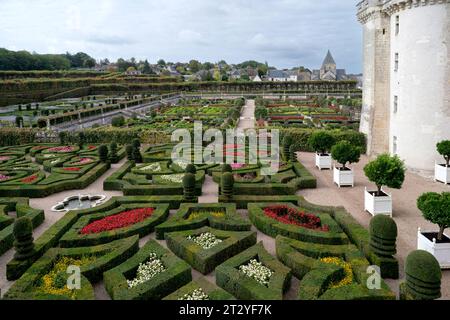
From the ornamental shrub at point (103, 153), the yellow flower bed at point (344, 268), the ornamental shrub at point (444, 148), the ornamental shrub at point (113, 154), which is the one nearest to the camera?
the yellow flower bed at point (344, 268)

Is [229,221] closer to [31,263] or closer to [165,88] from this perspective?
[31,263]

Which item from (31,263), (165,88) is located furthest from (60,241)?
(165,88)

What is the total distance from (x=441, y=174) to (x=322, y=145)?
5503 millimetres

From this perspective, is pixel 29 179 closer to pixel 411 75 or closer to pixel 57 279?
pixel 57 279

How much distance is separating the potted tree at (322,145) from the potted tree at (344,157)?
108 inches

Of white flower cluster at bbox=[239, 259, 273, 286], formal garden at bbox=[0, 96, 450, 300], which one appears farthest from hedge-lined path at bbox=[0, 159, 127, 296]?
white flower cluster at bbox=[239, 259, 273, 286]

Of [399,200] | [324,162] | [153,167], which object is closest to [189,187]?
[153,167]

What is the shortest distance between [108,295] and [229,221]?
4.37m

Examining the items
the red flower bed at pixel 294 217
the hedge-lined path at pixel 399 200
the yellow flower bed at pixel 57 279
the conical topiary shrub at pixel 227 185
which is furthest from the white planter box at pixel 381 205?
the yellow flower bed at pixel 57 279

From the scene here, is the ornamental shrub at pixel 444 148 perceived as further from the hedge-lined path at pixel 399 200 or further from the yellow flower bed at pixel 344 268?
the yellow flower bed at pixel 344 268

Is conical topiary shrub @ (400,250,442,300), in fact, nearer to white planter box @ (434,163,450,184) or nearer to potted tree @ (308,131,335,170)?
white planter box @ (434,163,450,184)

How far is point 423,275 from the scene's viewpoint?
279 inches

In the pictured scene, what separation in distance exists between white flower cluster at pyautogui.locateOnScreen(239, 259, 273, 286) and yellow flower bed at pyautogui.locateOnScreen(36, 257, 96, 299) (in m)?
3.91

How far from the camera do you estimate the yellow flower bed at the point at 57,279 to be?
27.3ft
